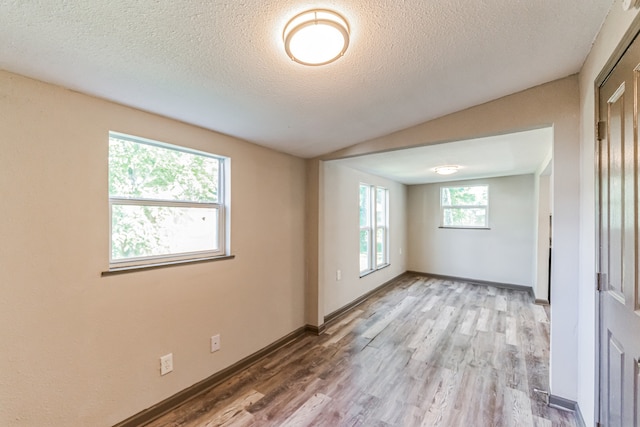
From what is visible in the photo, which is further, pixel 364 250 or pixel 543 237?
pixel 364 250

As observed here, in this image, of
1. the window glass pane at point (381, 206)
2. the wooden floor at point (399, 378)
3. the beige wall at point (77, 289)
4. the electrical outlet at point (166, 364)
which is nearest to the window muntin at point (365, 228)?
the window glass pane at point (381, 206)

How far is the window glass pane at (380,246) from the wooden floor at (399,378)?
150cm

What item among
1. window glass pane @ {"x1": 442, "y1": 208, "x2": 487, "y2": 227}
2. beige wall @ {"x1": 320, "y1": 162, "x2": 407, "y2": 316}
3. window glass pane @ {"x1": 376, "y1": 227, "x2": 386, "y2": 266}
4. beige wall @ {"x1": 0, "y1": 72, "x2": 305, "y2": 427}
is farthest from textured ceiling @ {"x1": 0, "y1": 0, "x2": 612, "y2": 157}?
window glass pane @ {"x1": 442, "y1": 208, "x2": 487, "y2": 227}

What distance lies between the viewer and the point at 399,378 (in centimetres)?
236

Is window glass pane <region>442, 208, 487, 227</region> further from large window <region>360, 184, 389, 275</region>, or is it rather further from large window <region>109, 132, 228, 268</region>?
large window <region>109, 132, 228, 268</region>

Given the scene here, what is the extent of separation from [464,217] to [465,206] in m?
0.23

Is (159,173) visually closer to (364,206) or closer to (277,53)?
(277,53)

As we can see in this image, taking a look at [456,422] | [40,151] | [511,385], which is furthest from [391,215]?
[40,151]

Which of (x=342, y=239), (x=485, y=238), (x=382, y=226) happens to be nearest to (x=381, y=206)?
(x=382, y=226)

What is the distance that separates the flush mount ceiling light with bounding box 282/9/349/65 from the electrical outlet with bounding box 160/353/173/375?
209 centimetres

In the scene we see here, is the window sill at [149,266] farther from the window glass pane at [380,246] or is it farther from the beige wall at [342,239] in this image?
the window glass pane at [380,246]

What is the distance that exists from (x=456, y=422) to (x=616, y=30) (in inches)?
92.4

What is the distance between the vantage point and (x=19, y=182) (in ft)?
4.46

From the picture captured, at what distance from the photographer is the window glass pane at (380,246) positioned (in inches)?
202
